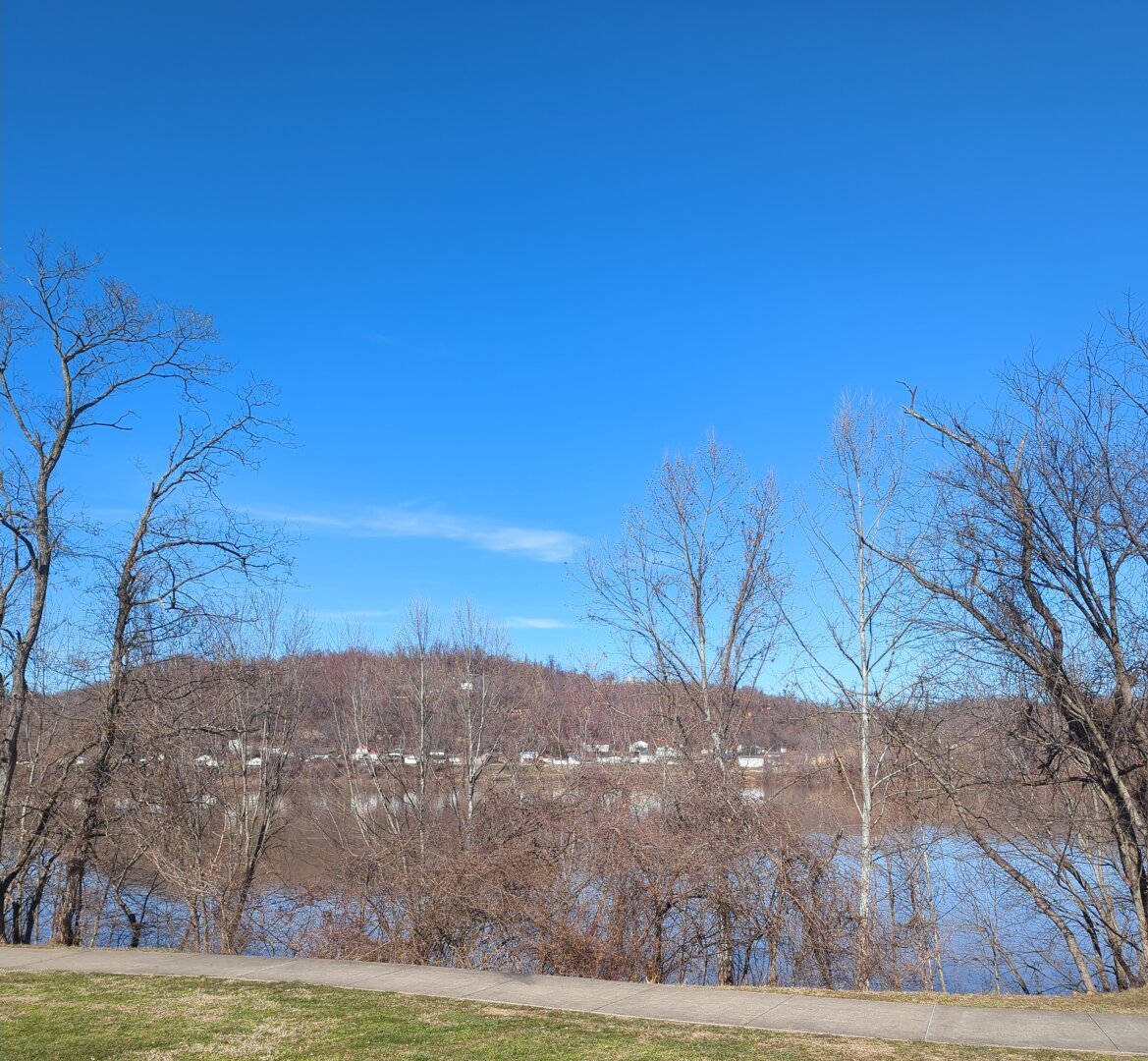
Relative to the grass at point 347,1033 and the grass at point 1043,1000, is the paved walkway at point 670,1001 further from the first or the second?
the grass at point 347,1033

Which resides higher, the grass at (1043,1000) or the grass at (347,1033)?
the grass at (1043,1000)

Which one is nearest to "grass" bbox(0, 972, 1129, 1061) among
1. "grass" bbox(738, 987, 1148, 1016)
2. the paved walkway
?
the paved walkway

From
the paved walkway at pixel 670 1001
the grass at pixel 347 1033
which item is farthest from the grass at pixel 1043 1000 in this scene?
the grass at pixel 347 1033

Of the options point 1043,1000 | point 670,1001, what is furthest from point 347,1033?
point 1043,1000

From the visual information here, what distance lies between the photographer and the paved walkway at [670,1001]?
22.7 ft

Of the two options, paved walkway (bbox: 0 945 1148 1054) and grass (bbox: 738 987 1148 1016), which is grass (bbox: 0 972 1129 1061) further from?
grass (bbox: 738 987 1148 1016)

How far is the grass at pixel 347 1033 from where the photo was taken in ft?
21.4

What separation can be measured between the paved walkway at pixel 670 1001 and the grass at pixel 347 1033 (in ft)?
1.21

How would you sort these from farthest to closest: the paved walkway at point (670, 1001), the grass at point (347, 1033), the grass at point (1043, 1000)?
the grass at point (1043, 1000), the paved walkway at point (670, 1001), the grass at point (347, 1033)

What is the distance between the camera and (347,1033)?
712 centimetres

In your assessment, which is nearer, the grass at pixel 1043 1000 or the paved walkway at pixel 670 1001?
the paved walkway at pixel 670 1001

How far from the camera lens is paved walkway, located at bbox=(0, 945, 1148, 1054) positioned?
692 centimetres

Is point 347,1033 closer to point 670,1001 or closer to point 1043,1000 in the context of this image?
point 670,1001

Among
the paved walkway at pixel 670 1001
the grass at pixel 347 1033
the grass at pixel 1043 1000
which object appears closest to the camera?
the grass at pixel 347 1033
